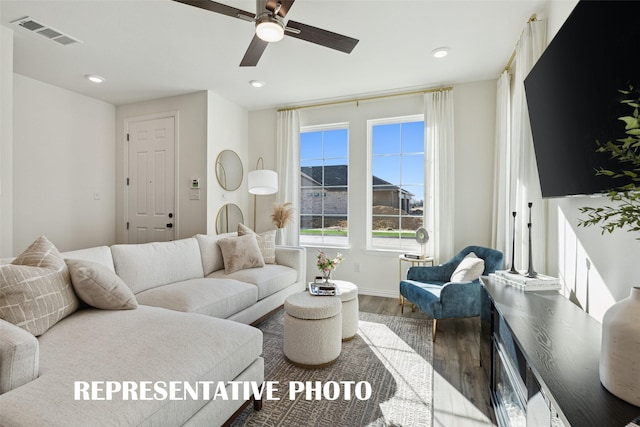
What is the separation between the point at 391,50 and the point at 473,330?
2816 mm

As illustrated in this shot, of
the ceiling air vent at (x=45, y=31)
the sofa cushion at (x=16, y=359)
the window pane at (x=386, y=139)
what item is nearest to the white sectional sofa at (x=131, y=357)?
the sofa cushion at (x=16, y=359)

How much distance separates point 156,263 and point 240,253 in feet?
2.84

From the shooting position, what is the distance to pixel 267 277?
120 inches

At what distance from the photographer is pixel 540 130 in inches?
69.2

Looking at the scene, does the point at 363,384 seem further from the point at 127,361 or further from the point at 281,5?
the point at 281,5

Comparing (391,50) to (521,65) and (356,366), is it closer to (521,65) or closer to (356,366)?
(521,65)

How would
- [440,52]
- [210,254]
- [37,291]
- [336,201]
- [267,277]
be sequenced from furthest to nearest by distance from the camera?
[336,201] < [210,254] < [267,277] < [440,52] < [37,291]

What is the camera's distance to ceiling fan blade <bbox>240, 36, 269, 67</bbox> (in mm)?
2131

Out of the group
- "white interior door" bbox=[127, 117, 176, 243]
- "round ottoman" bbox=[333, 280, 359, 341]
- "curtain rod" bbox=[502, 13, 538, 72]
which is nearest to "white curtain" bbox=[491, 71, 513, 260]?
"curtain rod" bbox=[502, 13, 538, 72]

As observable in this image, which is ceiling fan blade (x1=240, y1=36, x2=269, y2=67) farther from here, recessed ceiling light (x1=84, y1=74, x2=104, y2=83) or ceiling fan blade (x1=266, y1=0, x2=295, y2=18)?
recessed ceiling light (x1=84, y1=74, x2=104, y2=83)

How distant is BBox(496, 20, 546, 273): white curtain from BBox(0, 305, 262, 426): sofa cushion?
216cm

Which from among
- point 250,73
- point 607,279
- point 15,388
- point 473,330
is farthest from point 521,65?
point 15,388

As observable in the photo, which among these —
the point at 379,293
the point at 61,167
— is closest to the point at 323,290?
the point at 379,293

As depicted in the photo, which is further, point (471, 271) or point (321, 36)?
point (471, 271)
